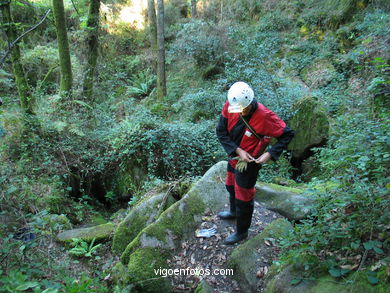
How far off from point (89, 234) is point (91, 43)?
7396 mm

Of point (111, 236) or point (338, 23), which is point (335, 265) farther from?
point (338, 23)

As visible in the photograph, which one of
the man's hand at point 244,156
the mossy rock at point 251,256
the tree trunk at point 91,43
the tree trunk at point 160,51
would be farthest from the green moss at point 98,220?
the tree trunk at point 160,51

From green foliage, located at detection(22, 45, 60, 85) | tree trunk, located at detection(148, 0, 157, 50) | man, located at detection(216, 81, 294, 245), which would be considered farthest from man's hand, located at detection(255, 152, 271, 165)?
tree trunk, located at detection(148, 0, 157, 50)

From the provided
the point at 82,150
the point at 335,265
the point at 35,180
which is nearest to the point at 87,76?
the point at 82,150

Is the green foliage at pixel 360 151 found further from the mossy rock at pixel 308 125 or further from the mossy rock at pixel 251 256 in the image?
the mossy rock at pixel 251 256

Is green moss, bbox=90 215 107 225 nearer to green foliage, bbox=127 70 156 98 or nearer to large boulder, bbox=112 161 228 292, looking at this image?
large boulder, bbox=112 161 228 292

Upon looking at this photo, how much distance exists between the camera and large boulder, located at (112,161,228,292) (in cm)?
346

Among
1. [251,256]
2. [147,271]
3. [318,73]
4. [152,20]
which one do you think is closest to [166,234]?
[147,271]

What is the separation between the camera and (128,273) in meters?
3.49

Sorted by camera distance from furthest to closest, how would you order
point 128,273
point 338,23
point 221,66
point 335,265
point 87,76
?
point 221,66, point 338,23, point 87,76, point 128,273, point 335,265

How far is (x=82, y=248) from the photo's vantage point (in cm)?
438

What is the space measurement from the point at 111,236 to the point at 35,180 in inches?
104

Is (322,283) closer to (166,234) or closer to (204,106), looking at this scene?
(166,234)

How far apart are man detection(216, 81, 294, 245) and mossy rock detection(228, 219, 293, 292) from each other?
26 cm
